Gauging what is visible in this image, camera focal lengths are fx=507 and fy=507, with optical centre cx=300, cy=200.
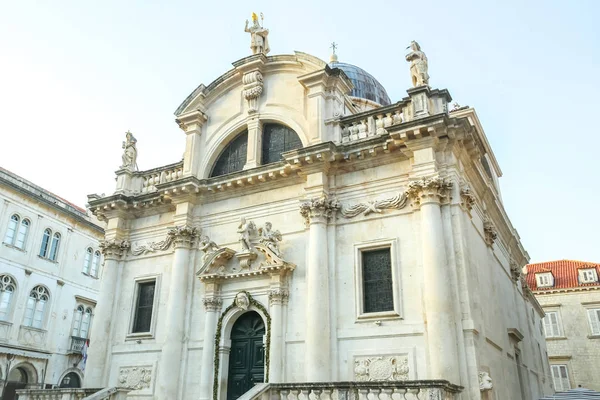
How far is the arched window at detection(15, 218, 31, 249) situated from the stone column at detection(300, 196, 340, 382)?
62.5 feet

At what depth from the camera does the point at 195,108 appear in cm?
1852

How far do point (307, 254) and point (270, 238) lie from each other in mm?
1205

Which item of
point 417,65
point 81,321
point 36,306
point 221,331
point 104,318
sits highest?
point 417,65

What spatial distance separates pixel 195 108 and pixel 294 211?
612cm

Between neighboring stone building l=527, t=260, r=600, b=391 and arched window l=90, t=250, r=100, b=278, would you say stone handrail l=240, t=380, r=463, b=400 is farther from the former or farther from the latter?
neighboring stone building l=527, t=260, r=600, b=391

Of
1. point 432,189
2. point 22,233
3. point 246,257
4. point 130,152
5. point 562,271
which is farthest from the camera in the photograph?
point 562,271

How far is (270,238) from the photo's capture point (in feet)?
48.6

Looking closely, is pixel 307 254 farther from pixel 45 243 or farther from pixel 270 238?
pixel 45 243

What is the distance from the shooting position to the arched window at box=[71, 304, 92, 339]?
97.5 ft

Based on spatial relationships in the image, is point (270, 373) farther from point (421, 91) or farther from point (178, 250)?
point (421, 91)

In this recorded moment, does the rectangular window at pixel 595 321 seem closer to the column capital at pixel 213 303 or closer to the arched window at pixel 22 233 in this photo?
the column capital at pixel 213 303

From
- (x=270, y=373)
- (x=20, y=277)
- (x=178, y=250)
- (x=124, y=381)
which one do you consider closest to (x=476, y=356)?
(x=270, y=373)

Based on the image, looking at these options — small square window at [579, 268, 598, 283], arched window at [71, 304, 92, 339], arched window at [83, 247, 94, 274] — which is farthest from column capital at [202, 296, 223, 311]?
small square window at [579, 268, 598, 283]

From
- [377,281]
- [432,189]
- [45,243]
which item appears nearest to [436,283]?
[377,281]
